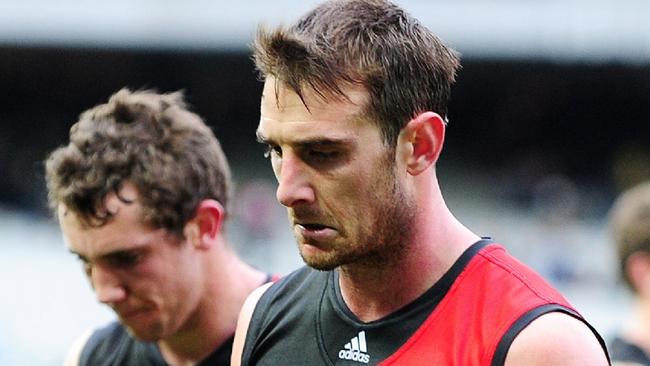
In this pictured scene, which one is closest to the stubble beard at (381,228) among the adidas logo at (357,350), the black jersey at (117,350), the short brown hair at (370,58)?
the short brown hair at (370,58)

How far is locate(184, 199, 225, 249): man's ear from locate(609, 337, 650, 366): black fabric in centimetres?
158

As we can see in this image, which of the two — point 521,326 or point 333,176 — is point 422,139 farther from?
point 521,326

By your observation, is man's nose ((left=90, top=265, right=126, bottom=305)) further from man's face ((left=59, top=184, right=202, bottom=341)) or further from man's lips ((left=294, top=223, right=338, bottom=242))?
man's lips ((left=294, top=223, right=338, bottom=242))

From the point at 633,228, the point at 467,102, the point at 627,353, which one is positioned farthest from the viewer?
the point at 467,102

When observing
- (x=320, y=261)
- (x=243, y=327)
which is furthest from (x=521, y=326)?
(x=243, y=327)

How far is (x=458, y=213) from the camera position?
886 inches

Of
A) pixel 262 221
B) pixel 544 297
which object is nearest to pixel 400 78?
pixel 544 297

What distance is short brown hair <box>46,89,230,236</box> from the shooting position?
14.0 ft

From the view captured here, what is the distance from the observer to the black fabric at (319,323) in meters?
3.22

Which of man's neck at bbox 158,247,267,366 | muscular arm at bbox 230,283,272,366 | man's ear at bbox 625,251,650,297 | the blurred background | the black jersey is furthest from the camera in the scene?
the blurred background

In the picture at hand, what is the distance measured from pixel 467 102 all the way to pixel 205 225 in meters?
20.2

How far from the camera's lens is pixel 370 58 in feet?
10.2

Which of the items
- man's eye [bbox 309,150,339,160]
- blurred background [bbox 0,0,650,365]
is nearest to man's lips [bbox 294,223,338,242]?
man's eye [bbox 309,150,339,160]

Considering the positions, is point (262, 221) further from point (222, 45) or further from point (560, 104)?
point (560, 104)
